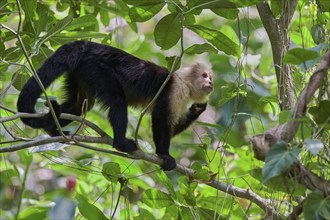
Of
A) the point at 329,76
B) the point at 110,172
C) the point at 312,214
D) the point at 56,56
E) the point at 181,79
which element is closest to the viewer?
the point at 312,214

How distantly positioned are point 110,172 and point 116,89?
859 mm

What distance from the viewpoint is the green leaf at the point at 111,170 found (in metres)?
3.17

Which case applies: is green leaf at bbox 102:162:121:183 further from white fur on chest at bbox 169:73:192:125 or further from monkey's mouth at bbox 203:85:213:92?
monkey's mouth at bbox 203:85:213:92

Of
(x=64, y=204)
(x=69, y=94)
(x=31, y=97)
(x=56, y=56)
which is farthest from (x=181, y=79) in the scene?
(x=64, y=204)

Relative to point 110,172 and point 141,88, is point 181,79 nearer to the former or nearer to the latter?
point 141,88

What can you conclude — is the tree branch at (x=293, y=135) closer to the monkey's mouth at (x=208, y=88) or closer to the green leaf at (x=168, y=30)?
the green leaf at (x=168, y=30)

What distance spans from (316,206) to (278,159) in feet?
0.73

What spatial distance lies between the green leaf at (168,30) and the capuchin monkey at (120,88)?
702mm

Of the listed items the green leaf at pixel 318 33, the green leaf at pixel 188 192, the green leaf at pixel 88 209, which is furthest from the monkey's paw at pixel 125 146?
the green leaf at pixel 318 33

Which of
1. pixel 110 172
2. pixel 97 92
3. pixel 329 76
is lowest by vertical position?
pixel 110 172

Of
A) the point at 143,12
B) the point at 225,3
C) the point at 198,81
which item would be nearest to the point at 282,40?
the point at 225,3

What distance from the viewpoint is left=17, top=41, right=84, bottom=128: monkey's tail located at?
3398mm

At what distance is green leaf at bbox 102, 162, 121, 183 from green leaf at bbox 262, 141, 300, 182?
132 centimetres

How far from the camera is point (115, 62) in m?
4.08
